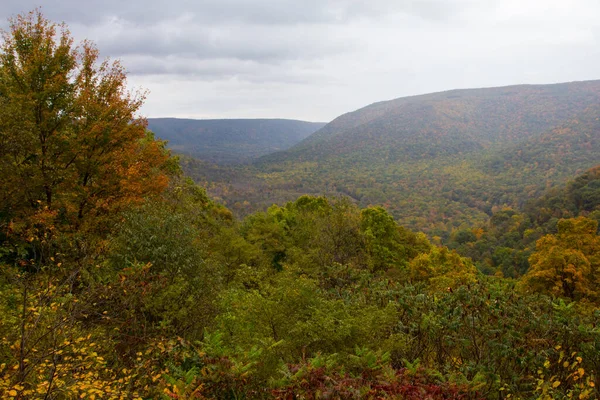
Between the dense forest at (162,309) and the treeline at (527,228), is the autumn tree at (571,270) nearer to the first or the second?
the dense forest at (162,309)

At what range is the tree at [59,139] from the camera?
1088cm

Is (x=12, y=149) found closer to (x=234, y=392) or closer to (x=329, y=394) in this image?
(x=234, y=392)

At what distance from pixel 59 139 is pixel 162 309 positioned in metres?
6.99

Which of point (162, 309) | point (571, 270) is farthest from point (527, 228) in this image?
point (162, 309)

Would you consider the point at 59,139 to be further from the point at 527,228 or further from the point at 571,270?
the point at 527,228

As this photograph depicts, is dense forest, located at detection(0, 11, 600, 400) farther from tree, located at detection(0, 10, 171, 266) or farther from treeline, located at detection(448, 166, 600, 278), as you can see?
treeline, located at detection(448, 166, 600, 278)

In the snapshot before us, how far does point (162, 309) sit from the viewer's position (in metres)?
8.23

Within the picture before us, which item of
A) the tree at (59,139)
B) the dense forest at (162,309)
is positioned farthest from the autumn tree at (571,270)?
the tree at (59,139)

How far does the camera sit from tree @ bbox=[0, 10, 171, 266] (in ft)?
35.7

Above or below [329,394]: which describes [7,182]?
above

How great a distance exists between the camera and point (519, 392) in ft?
22.3

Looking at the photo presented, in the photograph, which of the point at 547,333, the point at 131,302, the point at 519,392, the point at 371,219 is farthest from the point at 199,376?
the point at 371,219

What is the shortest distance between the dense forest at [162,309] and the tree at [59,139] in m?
0.05

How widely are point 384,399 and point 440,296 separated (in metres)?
5.61
